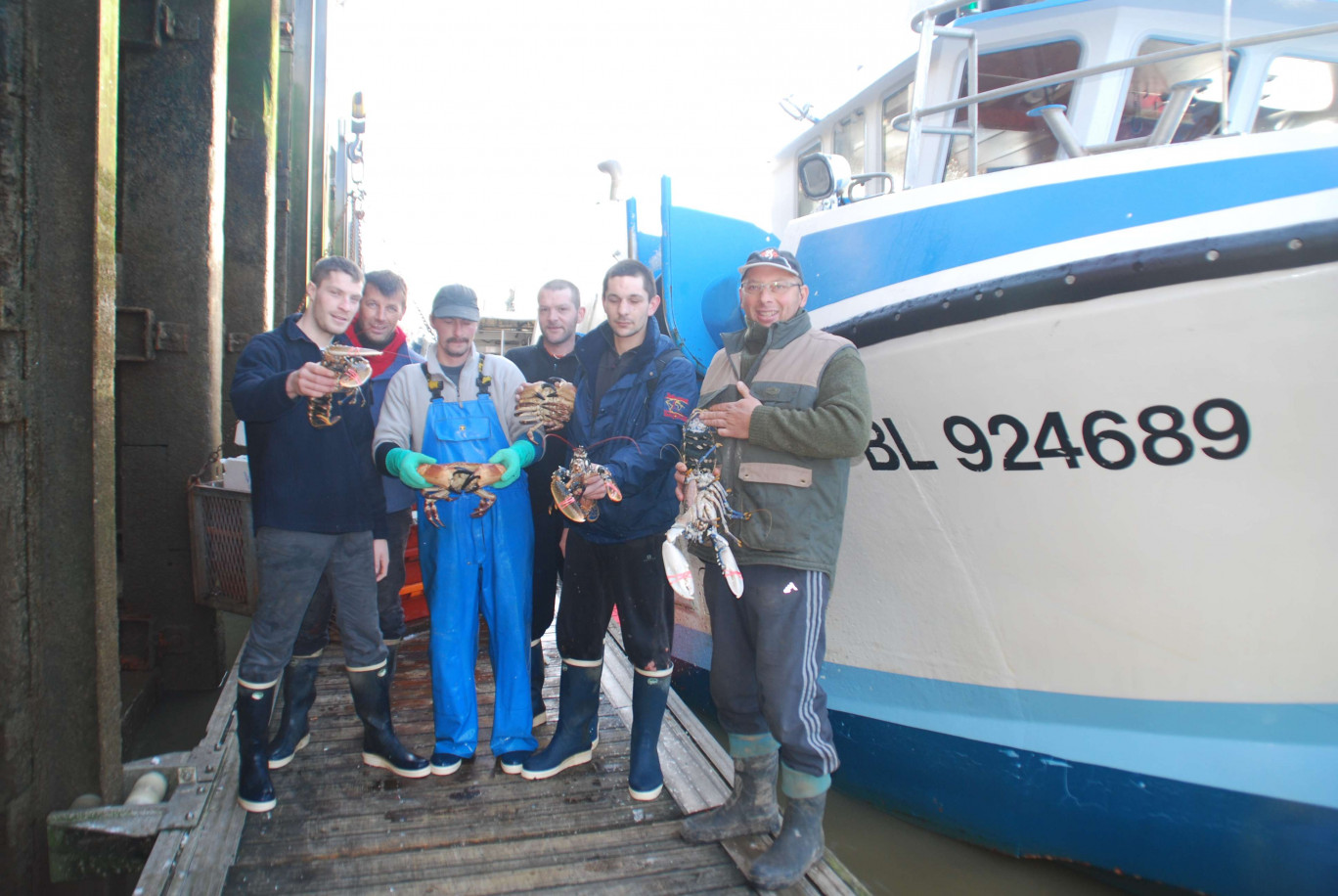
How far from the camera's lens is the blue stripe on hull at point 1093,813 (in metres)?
2.45

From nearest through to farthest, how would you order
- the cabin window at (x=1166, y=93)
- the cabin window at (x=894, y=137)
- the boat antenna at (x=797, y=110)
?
1. the cabin window at (x=1166, y=93)
2. the cabin window at (x=894, y=137)
3. the boat antenna at (x=797, y=110)

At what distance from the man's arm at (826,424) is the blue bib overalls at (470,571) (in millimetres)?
974

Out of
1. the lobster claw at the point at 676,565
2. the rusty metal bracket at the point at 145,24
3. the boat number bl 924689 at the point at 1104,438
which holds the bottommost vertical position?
the lobster claw at the point at 676,565

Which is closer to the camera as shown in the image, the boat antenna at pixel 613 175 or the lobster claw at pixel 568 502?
the lobster claw at pixel 568 502

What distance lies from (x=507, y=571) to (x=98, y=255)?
1612 millimetres

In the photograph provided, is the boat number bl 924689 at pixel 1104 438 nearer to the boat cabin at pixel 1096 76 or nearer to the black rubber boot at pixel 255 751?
the boat cabin at pixel 1096 76

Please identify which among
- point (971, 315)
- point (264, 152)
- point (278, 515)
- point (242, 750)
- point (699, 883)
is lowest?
point (699, 883)

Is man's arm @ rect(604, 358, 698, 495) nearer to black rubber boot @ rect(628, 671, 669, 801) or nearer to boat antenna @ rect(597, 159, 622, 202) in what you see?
black rubber boot @ rect(628, 671, 669, 801)

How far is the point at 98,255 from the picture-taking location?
236 cm

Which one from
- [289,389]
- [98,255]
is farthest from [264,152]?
[289,389]

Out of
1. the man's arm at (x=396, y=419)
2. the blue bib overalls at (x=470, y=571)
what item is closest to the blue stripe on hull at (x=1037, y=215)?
the blue bib overalls at (x=470, y=571)

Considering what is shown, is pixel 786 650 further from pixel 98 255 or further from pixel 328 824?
pixel 98 255

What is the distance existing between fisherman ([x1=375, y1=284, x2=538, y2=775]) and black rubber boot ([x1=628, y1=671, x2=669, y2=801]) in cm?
43

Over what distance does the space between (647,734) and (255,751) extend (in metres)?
1.31
